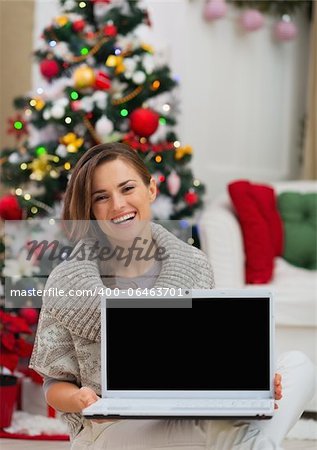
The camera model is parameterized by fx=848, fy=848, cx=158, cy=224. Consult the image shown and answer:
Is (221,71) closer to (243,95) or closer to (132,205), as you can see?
(243,95)

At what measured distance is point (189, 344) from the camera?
4.50ft

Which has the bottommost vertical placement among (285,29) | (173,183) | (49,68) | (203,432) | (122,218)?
(203,432)

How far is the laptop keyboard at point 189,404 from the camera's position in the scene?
4.22 ft

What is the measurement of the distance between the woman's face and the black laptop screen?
0.72 feet

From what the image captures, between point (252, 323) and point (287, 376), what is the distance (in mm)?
226

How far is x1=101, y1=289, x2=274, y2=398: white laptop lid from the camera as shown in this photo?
1.34 metres

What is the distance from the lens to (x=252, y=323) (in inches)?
53.4

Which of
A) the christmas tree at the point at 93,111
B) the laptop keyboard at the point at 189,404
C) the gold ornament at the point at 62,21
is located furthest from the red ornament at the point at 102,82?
the laptop keyboard at the point at 189,404

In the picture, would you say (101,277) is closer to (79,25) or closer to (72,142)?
(72,142)

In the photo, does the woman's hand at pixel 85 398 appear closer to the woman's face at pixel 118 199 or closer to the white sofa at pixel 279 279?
the woman's face at pixel 118 199

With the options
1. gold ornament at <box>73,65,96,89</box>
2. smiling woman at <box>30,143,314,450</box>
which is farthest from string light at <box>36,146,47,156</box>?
smiling woman at <box>30,143,314,450</box>

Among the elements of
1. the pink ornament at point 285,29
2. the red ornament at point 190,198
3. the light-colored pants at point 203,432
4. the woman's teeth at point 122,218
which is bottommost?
the light-colored pants at point 203,432

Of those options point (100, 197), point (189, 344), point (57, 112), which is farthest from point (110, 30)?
point (189, 344)

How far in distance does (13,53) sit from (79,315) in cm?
265
